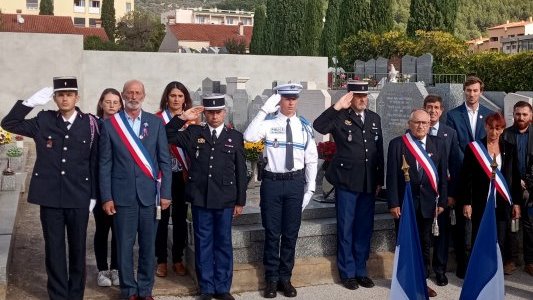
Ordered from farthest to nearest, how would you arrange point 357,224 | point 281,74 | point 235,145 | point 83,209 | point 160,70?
point 281,74, point 160,70, point 357,224, point 235,145, point 83,209

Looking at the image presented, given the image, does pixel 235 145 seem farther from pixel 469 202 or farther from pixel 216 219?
pixel 469 202

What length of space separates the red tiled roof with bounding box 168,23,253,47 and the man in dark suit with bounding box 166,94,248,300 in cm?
6078

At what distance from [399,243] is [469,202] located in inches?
63.8

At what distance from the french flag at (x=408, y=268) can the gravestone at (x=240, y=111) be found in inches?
340

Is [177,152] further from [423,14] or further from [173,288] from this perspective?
[423,14]

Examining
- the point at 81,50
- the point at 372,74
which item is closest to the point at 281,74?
the point at 372,74

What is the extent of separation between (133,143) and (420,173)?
8.15 ft

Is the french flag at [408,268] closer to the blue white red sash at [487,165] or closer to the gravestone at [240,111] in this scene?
the blue white red sash at [487,165]

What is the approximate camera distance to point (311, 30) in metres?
41.2

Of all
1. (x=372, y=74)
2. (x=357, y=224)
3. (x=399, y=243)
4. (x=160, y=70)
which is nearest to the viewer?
(x=399, y=243)

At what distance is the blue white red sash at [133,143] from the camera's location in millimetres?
5070

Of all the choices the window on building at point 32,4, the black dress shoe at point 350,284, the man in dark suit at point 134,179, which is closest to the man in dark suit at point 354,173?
the black dress shoe at point 350,284

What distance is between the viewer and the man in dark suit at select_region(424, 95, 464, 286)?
5.98m

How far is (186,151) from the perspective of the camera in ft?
17.9
